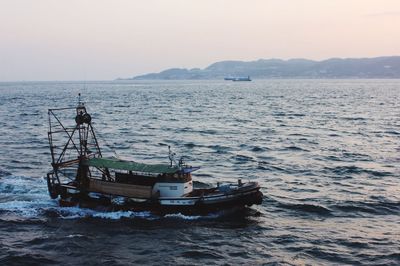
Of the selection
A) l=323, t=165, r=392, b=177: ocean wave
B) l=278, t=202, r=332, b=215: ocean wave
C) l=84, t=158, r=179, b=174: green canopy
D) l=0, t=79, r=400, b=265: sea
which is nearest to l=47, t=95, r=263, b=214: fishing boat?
l=84, t=158, r=179, b=174: green canopy

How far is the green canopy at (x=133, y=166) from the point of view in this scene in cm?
3788

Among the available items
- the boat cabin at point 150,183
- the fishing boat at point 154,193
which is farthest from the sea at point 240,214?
the boat cabin at point 150,183

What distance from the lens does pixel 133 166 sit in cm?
3906

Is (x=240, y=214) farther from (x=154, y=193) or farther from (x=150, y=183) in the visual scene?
(x=150, y=183)

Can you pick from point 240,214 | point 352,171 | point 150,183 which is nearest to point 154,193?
point 150,183

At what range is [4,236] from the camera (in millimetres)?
32812

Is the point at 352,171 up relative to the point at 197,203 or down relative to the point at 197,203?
down

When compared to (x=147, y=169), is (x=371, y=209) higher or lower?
lower

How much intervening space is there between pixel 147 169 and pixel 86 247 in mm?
9009

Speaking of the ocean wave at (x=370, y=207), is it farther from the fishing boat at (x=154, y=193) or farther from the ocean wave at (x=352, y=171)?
the ocean wave at (x=352, y=171)

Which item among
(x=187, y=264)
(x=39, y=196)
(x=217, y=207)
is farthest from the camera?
(x=39, y=196)

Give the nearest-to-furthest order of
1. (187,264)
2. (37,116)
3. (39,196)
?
1. (187,264)
2. (39,196)
3. (37,116)

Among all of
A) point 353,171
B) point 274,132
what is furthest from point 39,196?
point 274,132

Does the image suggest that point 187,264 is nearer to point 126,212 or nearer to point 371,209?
point 126,212
